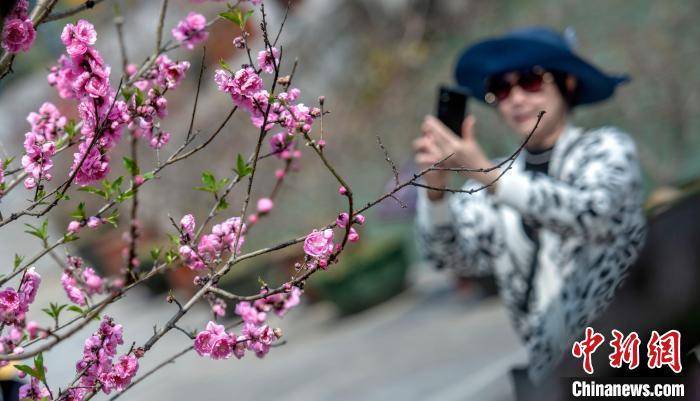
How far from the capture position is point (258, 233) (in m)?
11.7

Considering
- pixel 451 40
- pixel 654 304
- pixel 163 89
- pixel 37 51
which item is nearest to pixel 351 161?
pixel 451 40

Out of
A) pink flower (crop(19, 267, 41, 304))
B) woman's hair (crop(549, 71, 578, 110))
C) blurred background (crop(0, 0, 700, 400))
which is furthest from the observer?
blurred background (crop(0, 0, 700, 400))

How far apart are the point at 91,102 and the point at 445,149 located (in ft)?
4.68

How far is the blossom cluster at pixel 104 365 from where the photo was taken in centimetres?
166

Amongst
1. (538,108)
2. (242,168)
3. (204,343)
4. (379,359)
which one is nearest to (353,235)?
(242,168)

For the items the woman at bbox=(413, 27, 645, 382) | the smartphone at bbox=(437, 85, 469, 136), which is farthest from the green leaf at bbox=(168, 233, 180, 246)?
the smartphone at bbox=(437, 85, 469, 136)

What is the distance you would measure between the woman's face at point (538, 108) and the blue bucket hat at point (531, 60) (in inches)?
2.8

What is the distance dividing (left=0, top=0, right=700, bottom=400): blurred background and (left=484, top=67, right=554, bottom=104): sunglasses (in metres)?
0.65

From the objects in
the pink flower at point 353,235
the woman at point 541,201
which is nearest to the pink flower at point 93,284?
the pink flower at point 353,235

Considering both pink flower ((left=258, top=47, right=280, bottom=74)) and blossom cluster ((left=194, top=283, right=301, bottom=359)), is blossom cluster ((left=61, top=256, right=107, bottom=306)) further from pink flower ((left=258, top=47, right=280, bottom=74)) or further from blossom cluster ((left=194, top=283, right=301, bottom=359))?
pink flower ((left=258, top=47, right=280, bottom=74))

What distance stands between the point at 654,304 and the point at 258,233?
949cm

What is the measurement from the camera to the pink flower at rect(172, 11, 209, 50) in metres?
2.06

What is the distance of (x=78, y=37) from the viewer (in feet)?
5.07

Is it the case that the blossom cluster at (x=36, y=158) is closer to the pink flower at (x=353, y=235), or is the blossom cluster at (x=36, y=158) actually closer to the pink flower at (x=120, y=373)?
the pink flower at (x=120, y=373)
